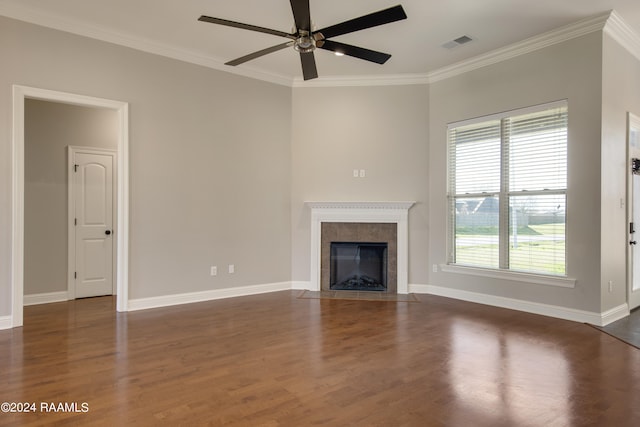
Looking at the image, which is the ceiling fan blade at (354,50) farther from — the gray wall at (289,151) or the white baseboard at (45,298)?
the white baseboard at (45,298)

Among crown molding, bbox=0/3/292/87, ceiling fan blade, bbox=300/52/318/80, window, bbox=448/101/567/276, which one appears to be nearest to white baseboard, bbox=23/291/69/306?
crown molding, bbox=0/3/292/87

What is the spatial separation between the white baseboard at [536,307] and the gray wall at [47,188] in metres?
5.12

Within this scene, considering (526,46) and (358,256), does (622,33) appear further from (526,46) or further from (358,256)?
(358,256)

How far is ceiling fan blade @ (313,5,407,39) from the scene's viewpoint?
2.83 m

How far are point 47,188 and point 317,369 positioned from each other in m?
4.54

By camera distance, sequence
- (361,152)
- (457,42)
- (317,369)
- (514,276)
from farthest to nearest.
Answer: (361,152) → (514,276) → (457,42) → (317,369)

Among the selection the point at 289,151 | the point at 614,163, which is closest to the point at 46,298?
the point at 289,151

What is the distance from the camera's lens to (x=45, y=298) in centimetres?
510

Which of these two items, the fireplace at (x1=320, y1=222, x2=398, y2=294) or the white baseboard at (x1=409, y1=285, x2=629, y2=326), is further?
the fireplace at (x1=320, y1=222, x2=398, y2=294)

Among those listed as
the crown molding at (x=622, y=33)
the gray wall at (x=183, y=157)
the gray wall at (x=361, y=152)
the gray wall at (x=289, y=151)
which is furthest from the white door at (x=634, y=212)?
the gray wall at (x=183, y=157)

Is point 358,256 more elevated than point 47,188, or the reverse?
point 47,188

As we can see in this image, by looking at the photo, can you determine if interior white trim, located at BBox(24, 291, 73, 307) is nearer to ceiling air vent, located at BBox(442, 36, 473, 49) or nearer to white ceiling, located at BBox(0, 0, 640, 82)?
white ceiling, located at BBox(0, 0, 640, 82)

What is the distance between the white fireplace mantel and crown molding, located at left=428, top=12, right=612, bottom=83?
1.93 metres

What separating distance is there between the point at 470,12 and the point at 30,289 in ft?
Answer: 20.5
